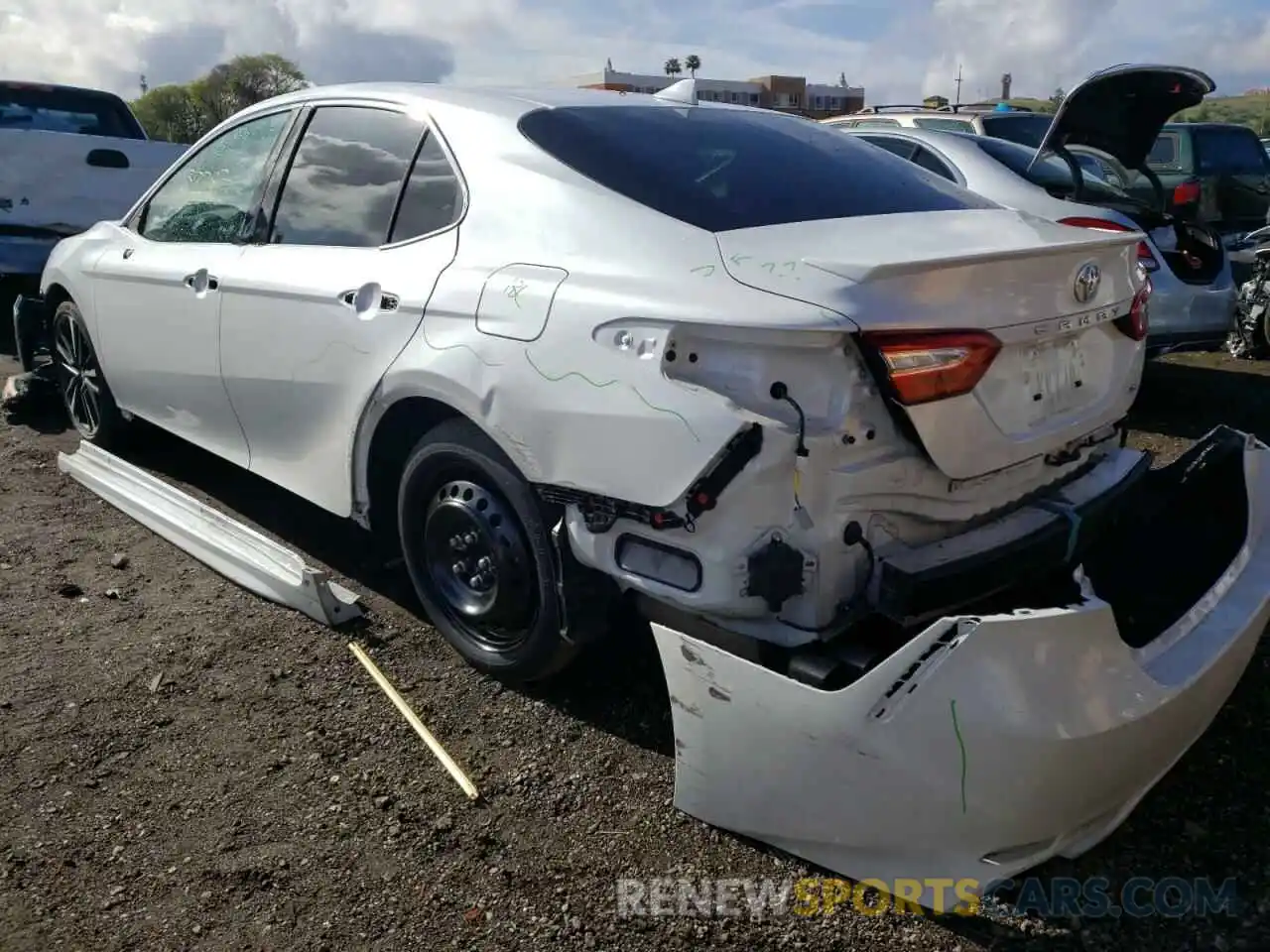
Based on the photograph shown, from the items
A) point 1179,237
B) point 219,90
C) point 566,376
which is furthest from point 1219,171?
point 219,90

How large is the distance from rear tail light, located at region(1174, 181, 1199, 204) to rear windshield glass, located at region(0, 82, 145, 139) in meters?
9.20

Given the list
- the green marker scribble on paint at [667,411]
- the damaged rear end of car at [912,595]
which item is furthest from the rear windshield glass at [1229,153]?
the green marker scribble on paint at [667,411]

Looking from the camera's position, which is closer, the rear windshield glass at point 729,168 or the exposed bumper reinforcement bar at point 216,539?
the rear windshield glass at point 729,168

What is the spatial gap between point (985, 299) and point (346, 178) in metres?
2.14

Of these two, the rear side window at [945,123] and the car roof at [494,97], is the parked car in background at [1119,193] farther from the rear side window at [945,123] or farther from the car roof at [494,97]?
the car roof at [494,97]

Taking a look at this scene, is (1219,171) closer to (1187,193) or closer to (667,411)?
(1187,193)

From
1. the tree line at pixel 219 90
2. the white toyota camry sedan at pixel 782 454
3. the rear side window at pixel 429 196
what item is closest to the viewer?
the white toyota camry sedan at pixel 782 454

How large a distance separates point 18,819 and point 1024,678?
8.01ft

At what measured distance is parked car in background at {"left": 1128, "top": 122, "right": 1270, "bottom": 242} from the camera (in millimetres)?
10578

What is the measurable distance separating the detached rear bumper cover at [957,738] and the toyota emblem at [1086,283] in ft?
2.74

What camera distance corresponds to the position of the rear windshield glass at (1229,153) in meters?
10.7

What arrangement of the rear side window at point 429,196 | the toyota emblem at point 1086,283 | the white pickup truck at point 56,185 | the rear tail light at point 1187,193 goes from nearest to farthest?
the toyota emblem at point 1086,283 → the rear side window at point 429,196 → the white pickup truck at point 56,185 → the rear tail light at point 1187,193

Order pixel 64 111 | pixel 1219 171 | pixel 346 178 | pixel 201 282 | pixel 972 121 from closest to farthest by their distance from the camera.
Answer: pixel 346 178 → pixel 201 282 → pixel 972 121 → pixel 64 111 → pixel 1219 171

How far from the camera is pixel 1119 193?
641 cm
